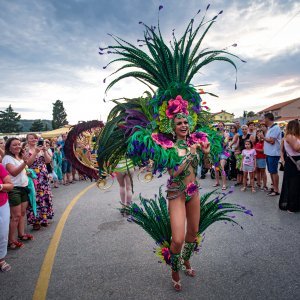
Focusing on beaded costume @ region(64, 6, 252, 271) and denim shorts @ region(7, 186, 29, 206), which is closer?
beaded costume @ region(64, 6, 252, 271)

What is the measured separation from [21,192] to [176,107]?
3.08 meters

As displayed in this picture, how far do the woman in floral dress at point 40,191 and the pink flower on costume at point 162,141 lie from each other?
9.06 ft

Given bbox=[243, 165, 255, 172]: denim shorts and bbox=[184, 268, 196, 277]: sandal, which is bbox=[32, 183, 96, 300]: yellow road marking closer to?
bbox=[184, 268, 196, 277]: sandal

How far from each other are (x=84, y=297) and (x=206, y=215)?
1.62 m

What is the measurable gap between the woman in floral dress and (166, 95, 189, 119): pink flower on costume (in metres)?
2.87

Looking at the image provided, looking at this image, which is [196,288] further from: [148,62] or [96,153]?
[148,62]

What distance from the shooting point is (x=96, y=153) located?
126 inches

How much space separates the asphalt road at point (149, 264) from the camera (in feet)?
8.77

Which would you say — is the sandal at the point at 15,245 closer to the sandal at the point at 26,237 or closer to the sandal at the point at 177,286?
the sandal at the point at 26,237

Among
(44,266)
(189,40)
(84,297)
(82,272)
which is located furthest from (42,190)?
(189,40)

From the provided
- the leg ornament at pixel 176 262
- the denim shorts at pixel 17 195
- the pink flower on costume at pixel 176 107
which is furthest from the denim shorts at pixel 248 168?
the denim shorts at pixel 17 195

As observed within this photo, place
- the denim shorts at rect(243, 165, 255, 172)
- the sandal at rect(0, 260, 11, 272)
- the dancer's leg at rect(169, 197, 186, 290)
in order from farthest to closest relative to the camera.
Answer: the denim shorts at rect(243, 165, 255, 172), the sandal at rect(0, 260, 11, 272), the dancer's leg at rect(169, 197, 186, 290)

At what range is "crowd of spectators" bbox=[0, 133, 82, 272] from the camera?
11.2 ft

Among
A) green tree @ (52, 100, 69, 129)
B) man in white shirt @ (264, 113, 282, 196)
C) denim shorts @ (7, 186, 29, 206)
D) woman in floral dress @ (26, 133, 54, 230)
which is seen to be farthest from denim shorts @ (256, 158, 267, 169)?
green tree @ (52, 100, 69, 129)
